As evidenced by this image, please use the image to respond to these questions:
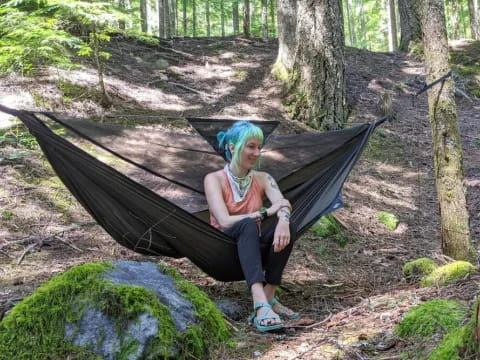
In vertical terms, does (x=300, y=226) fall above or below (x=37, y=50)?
below

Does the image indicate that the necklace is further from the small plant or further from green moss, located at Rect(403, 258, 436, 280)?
the small plant

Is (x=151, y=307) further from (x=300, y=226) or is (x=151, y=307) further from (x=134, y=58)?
(x=134, y=58)

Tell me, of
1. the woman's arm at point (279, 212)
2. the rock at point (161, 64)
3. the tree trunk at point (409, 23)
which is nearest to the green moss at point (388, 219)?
the woman's arm at point (279, 212)

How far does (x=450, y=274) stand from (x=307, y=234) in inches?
59.2

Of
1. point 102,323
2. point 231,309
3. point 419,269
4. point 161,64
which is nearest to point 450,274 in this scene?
point 419,269

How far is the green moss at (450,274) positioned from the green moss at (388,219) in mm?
1770

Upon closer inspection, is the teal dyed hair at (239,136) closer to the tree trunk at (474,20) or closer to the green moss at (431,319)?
the green moss at (431,319)

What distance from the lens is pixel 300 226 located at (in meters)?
2.53

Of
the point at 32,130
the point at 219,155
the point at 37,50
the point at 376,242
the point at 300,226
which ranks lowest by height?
the point at 376,242

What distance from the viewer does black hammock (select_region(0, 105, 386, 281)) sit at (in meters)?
2.24

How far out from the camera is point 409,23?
9445 millimetres

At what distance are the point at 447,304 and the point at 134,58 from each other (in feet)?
20.8

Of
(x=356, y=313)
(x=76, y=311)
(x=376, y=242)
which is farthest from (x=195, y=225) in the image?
(x=376, y=242)

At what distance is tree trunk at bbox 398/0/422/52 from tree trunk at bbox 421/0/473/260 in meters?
7.07
